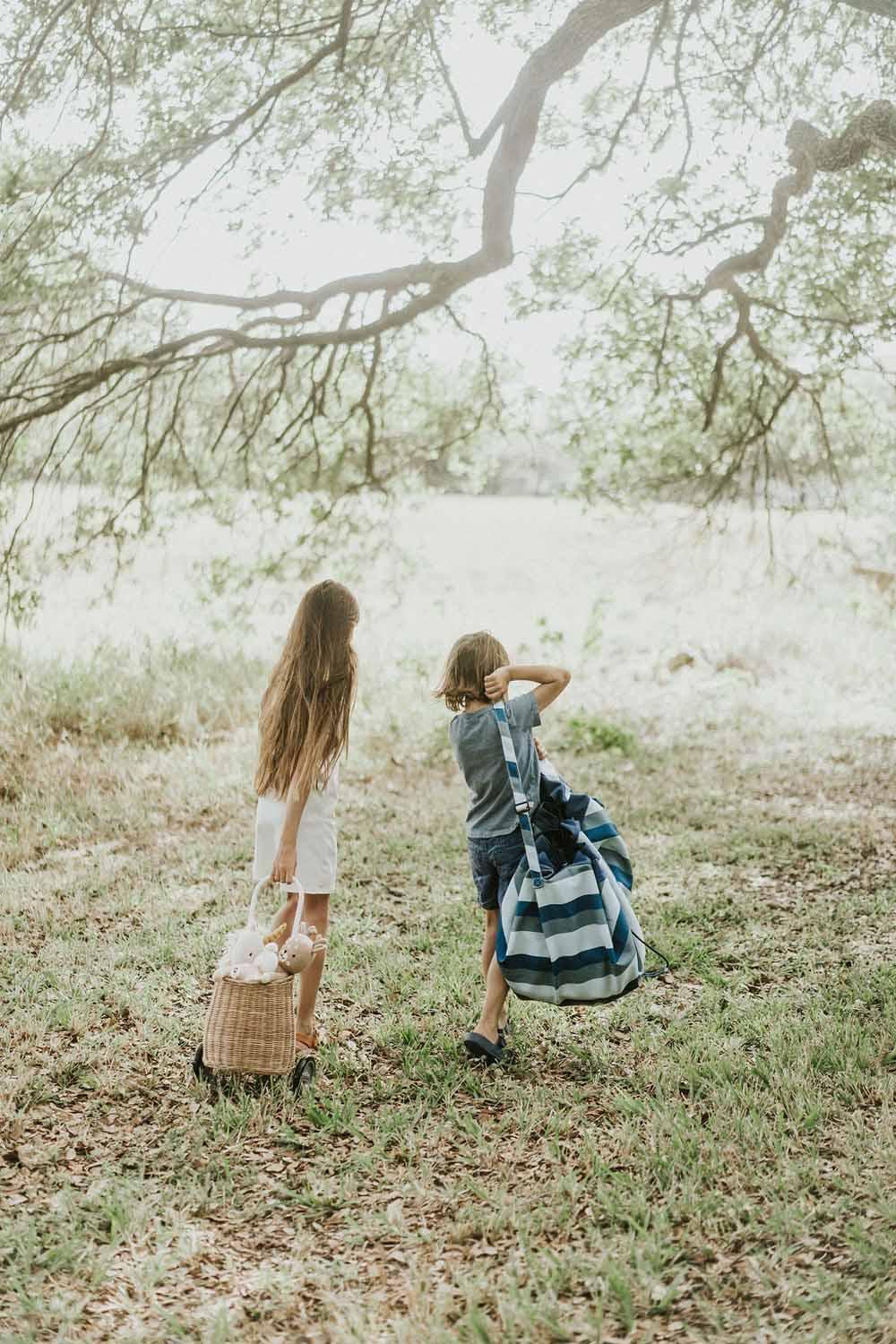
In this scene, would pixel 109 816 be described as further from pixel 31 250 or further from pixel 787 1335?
pixel 787 1335

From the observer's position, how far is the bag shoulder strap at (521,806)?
3906 mm

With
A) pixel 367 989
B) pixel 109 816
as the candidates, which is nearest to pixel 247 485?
pixel 109 816

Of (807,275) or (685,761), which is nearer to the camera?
Result: (807,275)

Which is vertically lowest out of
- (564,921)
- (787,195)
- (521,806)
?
(564,921)

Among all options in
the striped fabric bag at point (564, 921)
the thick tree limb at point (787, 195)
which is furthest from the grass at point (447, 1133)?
the thick tree limb at point (787, 195)

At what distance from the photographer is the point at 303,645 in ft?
13.9

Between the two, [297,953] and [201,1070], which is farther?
[201,1070]

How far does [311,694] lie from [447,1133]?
65.4 inches

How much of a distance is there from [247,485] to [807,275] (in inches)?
199

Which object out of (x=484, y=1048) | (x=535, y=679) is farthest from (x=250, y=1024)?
(x=535, y=679)

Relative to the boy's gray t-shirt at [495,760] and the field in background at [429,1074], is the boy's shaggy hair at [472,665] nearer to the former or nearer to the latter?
the boy's gray t-shirt at [495,760]

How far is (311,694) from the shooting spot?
13.8 feet

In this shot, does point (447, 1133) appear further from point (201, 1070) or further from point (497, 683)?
point (497, 683)

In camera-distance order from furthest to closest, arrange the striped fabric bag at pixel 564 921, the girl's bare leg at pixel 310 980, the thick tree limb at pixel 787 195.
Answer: the thick tree limb at pixel 787 195, the girl's bare leg at pixel 310 980, the striped fabric bag at pixel 564 921
